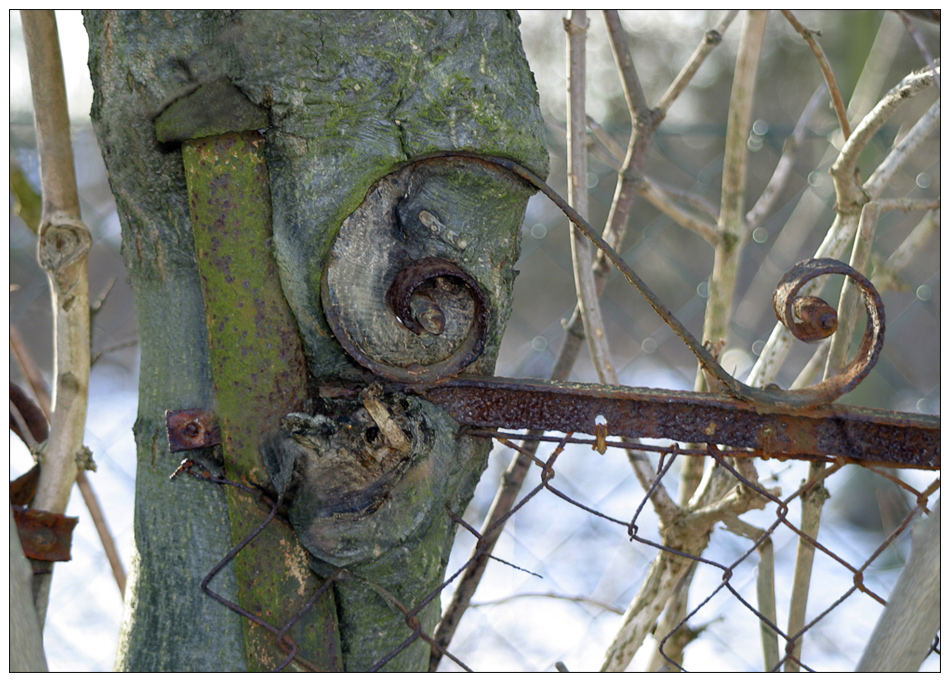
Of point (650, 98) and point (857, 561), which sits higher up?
point (650, 98)

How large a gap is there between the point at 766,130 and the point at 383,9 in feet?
7.49

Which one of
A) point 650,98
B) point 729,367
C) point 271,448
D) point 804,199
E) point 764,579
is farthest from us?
point 650,98

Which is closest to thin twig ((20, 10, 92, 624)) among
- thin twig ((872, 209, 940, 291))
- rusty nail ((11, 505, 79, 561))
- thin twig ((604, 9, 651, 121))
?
rusty nail ((11, 505, 79, 561))

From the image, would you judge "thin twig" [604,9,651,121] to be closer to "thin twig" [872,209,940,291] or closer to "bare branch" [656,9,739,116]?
"bare branch" [656,9,739,116]

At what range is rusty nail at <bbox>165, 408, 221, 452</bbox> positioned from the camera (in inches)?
34.6

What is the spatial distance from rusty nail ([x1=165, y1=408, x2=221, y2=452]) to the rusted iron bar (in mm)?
207

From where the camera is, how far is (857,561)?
301 centimetres

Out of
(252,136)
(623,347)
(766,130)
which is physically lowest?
(252,136)

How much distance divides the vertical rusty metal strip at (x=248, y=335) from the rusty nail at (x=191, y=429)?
0.01m

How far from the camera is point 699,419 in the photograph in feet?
3.07

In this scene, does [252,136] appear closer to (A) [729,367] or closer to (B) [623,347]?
(A) [729,367]

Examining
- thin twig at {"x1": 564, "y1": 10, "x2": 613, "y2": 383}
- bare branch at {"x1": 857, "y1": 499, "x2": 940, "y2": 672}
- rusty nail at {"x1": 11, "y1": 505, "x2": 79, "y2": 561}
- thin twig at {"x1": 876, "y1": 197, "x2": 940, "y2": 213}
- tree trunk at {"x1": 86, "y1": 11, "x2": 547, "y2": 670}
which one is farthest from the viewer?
thin twig at {"x1": 876, "y1": 197, "x2": 940, "y2": 213}

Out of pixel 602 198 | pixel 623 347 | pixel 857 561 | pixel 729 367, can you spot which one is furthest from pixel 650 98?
pixel 857 561

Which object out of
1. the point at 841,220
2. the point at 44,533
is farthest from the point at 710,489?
the point at 44,533
